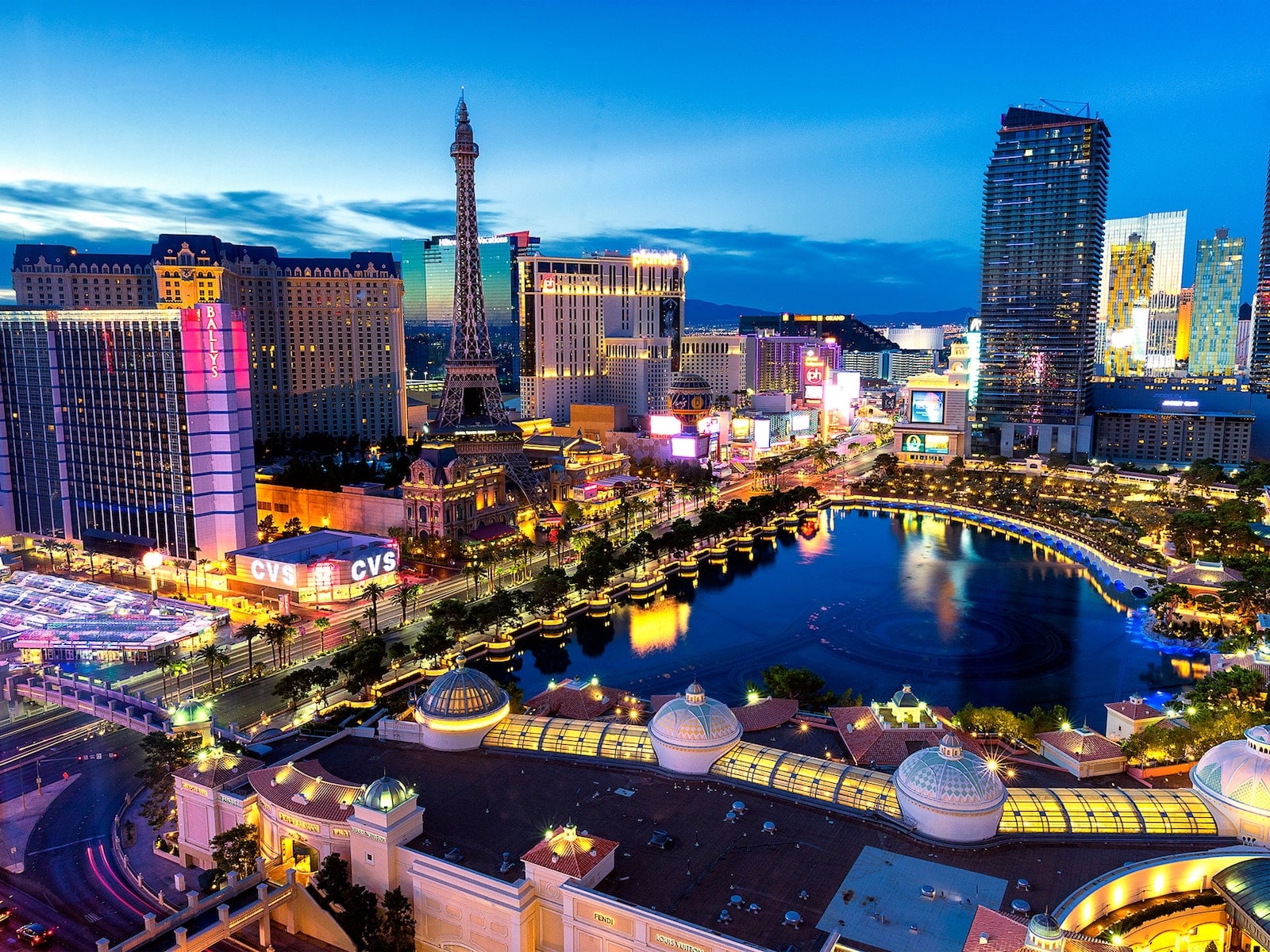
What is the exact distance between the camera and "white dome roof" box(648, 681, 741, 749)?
102 ft

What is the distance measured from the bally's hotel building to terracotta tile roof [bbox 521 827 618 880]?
48.9 m

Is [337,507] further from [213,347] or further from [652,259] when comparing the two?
[652,259]

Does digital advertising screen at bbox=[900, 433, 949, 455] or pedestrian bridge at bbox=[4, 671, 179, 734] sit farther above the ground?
digital advertising screen at bbox=[900, 433, 949, 455]

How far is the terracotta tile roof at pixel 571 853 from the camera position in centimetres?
2462

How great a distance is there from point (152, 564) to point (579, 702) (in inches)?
1576

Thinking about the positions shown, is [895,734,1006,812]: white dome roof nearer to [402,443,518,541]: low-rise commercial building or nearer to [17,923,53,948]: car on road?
[17,923,53,948]: car on road

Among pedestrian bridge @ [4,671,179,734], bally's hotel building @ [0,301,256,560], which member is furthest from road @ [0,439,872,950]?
bally's hotel building @ [0,301,256,560]

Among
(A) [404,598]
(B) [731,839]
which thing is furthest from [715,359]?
(B) [731,839]

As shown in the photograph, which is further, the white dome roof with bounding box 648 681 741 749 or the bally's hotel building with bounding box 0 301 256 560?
the bally's hotel building with bounding box 0 301 256 560

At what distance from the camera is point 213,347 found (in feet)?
207

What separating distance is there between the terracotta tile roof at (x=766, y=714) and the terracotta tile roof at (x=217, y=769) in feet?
61.9

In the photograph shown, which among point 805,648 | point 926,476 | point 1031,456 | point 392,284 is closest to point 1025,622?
point 805,648

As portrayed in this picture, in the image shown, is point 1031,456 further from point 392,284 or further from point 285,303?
point 285,303

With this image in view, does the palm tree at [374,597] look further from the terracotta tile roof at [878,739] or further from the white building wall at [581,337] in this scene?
the white building wall at [581,337]
